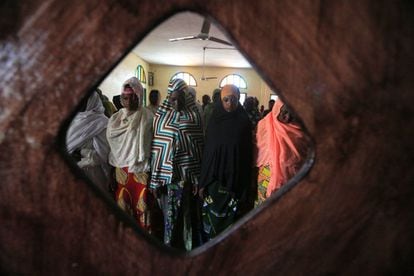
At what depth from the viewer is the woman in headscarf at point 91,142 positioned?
1785 millimetres

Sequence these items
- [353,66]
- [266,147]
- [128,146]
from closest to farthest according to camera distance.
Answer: [353,66], [266,147], [128,146]

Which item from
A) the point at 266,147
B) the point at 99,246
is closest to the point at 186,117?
the point at 266,147

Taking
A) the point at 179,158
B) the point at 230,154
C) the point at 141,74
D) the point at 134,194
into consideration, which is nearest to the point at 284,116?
the point at 230,154

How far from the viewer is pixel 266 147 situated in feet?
5.21

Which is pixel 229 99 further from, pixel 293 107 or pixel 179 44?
pixel 179 44

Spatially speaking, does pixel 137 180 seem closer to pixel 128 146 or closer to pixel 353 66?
pixel 128 146

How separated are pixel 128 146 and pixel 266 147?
83cm

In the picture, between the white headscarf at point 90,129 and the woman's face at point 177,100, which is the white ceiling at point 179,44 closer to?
the woman's face at point 177,100

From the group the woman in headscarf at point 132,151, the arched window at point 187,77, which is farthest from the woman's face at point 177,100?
the arched window at point 187,77

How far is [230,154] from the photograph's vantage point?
163 cm

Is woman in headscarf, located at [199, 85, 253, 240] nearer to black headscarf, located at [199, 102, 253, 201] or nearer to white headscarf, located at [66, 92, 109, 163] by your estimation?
black headscarf, located at [199, 102, 253, 201]

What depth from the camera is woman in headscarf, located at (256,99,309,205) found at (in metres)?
1.40

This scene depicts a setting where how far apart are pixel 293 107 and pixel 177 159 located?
1.55 m

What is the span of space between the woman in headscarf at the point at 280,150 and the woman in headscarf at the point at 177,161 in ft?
1.52
